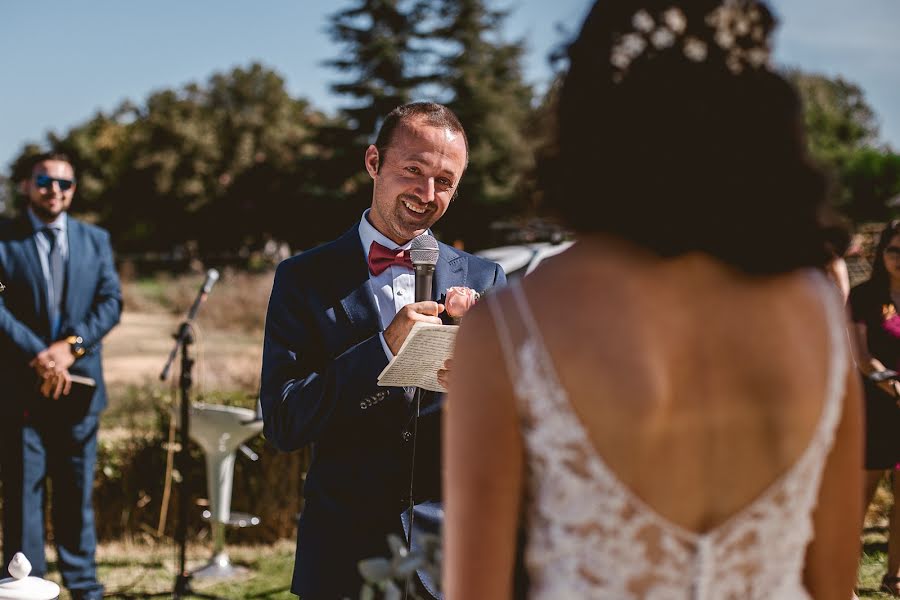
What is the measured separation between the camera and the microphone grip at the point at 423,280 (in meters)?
2.29

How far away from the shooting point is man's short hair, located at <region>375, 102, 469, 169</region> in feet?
8.87

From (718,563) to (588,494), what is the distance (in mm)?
230

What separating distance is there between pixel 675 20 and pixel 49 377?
4.51 meters

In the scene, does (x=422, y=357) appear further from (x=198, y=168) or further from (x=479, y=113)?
(x=198, y=168)

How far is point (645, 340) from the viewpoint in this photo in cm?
110

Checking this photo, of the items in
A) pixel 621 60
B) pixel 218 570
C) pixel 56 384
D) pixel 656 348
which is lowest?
pixel 218 570

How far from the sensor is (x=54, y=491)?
16.1 ft

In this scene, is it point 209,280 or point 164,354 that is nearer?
point 209,280

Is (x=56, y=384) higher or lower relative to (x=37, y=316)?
lower

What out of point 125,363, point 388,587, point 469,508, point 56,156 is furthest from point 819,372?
point 125,363

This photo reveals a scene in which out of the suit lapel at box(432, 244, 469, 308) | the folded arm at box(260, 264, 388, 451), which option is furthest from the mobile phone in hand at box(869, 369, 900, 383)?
the folded arm at box(260, 264, 388, 451)

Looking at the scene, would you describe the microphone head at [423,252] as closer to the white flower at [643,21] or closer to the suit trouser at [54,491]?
the white flower at [643,21]

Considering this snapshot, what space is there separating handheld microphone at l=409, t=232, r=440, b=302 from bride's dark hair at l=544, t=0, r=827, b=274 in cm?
111

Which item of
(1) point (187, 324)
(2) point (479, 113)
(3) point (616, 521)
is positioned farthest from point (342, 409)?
(2) point (479, 113)
